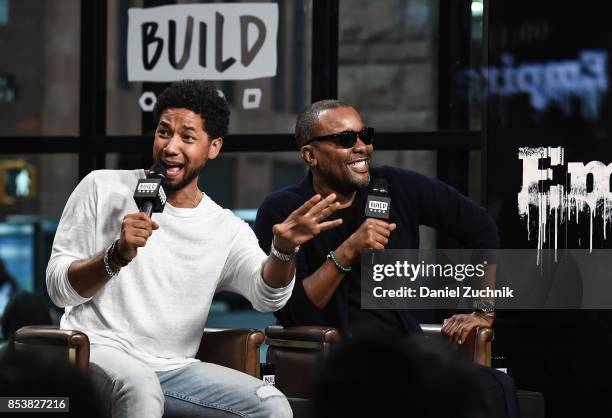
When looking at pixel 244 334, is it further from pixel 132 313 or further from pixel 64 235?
pixel 64 235

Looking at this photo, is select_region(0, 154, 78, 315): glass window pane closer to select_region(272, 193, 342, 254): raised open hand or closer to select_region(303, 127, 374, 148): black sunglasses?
select_region(303, 127, 374, 148): black sunglasses

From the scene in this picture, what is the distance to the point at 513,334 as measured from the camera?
16.4 ft

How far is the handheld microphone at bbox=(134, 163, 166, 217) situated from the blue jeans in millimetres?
453

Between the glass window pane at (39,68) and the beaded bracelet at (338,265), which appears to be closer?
the beaded bracelet at (338,265)

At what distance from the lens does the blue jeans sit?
3.24m

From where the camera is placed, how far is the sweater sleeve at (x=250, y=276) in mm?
3539

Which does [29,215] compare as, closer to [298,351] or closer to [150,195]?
[298,351]

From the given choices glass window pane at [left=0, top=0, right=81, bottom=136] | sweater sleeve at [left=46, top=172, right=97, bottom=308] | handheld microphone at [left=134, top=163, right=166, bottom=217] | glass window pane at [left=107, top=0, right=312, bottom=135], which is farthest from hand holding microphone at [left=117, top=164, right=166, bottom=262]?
glass window pane at [left=0, top=0, right=81, bottom=136]

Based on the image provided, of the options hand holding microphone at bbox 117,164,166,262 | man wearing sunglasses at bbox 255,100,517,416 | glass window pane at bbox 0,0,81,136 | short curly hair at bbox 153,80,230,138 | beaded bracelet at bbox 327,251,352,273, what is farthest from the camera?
glass window pane at bbox 0,0,81,136

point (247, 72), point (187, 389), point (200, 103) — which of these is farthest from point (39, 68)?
point (187, 389)

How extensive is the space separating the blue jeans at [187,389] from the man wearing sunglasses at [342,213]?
0.75 m

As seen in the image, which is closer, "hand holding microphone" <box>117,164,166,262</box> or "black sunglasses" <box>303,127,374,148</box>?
"hand holding microphone" <box>117,164,166,262</box>

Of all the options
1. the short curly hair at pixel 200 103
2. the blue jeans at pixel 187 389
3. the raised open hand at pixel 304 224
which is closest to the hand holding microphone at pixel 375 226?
the raised open hand at pixel 304 224

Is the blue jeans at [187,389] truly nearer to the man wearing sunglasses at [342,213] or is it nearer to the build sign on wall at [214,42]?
the man wearing sunglasses at [342,213]
